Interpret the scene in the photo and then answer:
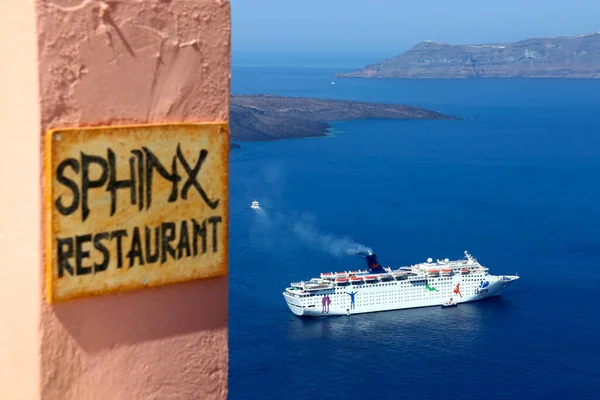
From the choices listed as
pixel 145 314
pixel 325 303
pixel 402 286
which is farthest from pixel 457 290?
pixel 145 314

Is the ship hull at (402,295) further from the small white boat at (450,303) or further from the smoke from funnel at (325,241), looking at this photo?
the smoke from funnel at (325,241)

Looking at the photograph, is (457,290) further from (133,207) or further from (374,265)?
(133,207)

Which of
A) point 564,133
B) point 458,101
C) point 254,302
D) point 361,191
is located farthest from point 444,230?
point 458,101

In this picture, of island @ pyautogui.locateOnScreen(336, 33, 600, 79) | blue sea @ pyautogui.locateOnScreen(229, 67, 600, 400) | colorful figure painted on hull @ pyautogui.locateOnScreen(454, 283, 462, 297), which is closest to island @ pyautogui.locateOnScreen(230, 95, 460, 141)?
blue sea @ pyautogui.locateOnScreen(229, 67, 600, 400)

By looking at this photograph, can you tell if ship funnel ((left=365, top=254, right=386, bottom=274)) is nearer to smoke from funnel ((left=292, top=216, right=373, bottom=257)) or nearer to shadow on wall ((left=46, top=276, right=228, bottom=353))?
smoke from funnel ((left=292, top=216, right=373, bottom=257))

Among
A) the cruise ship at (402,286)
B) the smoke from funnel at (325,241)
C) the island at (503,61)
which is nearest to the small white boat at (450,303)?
the cruise ship at (402,286)

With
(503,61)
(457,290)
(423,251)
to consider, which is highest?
(503,61)
